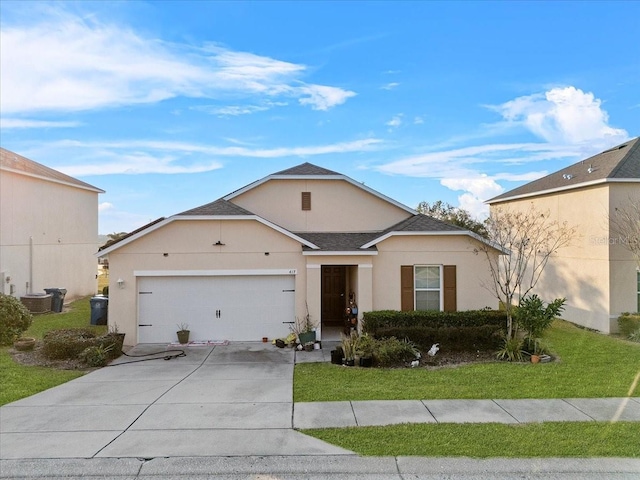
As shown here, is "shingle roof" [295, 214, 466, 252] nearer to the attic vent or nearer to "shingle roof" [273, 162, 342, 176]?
the attic vent

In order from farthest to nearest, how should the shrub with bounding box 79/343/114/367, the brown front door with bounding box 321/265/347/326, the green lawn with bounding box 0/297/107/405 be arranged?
the brown front door with bounding box 321/265/347/326 < the shrub with bounding box 79/343/114/367 < the green lawn with bounding box 0/297/107/405

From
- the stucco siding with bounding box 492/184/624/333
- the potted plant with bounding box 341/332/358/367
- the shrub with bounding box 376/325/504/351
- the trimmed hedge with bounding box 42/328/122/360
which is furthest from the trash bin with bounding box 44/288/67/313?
the stucco siding with bounding box 492/184/624/333

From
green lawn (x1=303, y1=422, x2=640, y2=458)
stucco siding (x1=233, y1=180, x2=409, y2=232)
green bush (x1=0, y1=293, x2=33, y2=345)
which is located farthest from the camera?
stucco siding (x1=233, y1=180, x2=409, y2=232)

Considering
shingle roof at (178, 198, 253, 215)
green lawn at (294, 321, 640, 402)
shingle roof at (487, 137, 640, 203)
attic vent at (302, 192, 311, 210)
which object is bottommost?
green lawn at (294, 321, 640, 402)

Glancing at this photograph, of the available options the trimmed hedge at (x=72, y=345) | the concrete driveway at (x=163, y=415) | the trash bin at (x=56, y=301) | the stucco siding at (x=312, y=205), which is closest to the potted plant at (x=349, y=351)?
the concrete driveway at (x=163, y=415)

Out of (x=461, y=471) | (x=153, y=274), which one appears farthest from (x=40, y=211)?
(x=461, y=471)

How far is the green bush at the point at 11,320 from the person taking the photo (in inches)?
530

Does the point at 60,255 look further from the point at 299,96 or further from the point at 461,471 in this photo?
the point at 461,471

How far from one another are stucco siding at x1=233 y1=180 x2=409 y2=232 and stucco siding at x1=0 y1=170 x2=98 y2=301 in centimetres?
1105

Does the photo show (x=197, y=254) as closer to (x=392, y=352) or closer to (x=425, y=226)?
(x=392, y=352)

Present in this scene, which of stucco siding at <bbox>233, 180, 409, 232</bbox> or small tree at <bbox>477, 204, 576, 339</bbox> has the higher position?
stucco siding at <bbox>233, 180, 409, 232</bbox>

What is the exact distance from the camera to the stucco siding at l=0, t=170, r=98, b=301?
19156 mm

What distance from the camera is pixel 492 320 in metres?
13.2

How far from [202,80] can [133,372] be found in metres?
9.99
